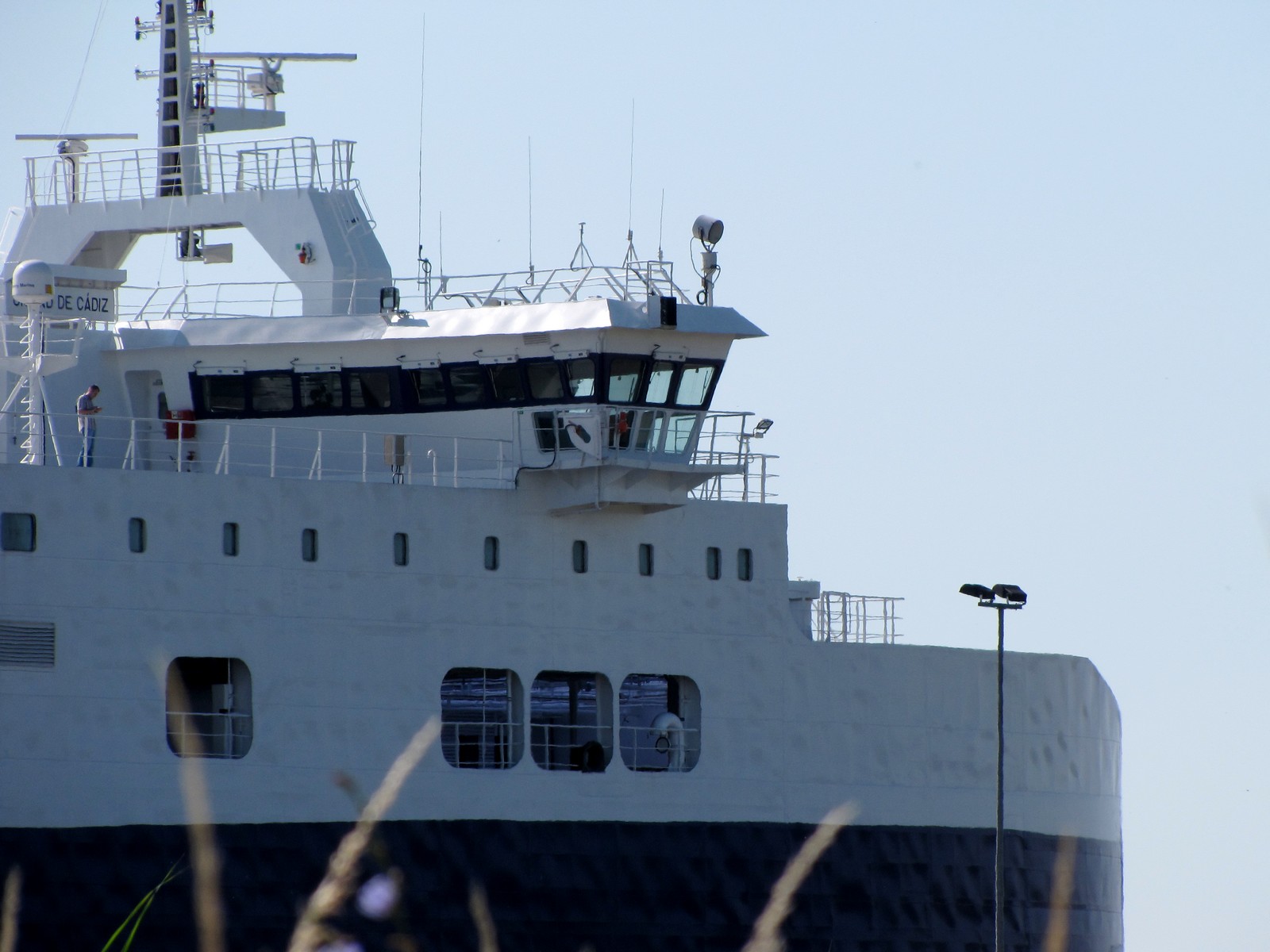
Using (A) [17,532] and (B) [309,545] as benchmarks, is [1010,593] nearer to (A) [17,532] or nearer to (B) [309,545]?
(B) [309,545]

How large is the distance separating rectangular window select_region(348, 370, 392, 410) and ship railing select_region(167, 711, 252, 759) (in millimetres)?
5476

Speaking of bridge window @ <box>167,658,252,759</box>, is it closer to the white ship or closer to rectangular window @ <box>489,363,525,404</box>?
the white ship

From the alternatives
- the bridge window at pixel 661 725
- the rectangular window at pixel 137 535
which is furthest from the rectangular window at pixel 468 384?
the rectangular window at pixel 137 535

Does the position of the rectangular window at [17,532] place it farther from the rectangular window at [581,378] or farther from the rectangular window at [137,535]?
the rectangular window at [581,378]

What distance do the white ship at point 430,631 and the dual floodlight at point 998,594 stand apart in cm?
285

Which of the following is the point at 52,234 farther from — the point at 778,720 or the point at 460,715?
the point at 778,720

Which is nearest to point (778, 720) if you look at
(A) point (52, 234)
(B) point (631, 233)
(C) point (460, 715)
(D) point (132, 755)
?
(C) point (460, 715)

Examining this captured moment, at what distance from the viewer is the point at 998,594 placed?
25.3 meters

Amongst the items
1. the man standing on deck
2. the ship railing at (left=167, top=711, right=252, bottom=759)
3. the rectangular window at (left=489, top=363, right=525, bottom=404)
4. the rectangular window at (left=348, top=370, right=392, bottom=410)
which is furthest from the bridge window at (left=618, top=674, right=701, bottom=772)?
the man standing on deck

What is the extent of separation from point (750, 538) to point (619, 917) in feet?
19.5

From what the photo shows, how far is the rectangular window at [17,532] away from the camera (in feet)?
73.0

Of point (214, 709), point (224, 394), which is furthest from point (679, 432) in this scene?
point (214, 709)

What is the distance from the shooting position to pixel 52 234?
3089cm

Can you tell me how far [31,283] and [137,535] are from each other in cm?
489
